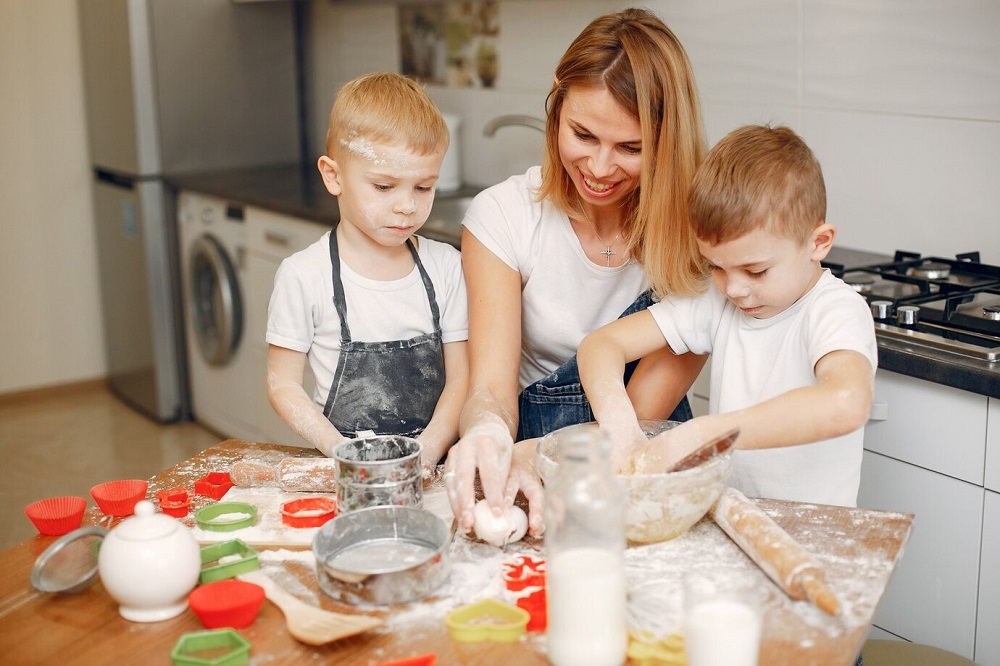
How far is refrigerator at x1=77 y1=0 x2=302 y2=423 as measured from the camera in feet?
12.1

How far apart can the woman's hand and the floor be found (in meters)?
2.23

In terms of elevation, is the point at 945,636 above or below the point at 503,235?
below

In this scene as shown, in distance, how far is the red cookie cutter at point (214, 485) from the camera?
51.9 inches

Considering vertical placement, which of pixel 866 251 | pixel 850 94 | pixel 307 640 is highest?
pixel 850 94

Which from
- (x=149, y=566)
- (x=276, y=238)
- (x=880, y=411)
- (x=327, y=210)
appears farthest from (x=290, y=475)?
(x=276, y=238)

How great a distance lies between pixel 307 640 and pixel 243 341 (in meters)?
2.73

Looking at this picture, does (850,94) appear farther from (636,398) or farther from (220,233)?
(220,233)

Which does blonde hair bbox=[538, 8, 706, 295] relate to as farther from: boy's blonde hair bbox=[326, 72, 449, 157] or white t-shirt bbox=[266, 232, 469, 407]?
white t-shirt bbox=[266, 232, 469, 407]

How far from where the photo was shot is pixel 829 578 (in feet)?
3.49

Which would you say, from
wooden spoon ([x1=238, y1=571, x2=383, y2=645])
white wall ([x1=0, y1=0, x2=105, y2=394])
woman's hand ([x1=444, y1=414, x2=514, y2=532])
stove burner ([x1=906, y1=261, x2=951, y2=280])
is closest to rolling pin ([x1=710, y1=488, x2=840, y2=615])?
woman's hand ([x1=444, y1=414, x2=514, y2=532])

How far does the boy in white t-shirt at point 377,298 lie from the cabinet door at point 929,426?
712 mm

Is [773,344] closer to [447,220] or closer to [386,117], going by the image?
[386,117]

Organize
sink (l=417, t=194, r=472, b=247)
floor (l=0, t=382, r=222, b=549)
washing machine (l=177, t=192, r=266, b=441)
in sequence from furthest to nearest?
washing machine (l=177, t=192, r=266, b=441)
floor (l=0, t=382, r=222, b=549)
sink (l=417, t=194, r=472, b=247)

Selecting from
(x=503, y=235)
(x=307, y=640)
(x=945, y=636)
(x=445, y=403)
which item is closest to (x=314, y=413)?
(x=445, y=403)
